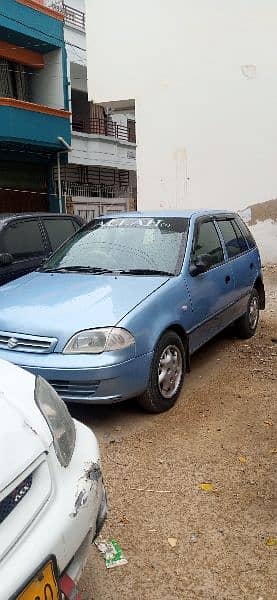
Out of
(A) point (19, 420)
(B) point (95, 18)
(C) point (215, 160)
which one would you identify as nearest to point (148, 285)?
(A) point (19, 420)

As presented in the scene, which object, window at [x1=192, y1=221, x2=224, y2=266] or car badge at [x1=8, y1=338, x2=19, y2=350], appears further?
window at [x1=192, y1=221, x2=224, y2=266]

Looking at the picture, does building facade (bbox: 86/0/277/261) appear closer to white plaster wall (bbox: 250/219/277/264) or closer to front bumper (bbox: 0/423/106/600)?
white plaster wall (bbox: 250/219/277/264)

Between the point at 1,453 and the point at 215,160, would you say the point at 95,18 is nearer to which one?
the point at 215,160

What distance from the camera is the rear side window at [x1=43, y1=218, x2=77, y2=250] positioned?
21.2ft

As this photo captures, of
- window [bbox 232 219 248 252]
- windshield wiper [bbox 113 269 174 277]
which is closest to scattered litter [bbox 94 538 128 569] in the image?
windshield wiper [bbox 113 269 174 277]

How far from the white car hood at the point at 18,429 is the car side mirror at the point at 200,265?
8.37 ft

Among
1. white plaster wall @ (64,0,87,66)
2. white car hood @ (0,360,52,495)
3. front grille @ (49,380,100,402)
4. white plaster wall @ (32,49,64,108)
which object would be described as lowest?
front grille @ (49,380,100,402)

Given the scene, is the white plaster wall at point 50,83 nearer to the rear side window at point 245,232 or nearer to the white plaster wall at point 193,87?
the white plaster wall at point 193,87

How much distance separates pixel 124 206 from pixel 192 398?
55.7ft

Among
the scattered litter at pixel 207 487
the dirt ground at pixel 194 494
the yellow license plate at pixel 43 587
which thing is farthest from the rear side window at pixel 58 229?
the yellow license plate at pixel 43 587

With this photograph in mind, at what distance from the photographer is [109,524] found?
264 cm

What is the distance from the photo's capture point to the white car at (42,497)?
1.46 meters

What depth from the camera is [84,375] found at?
343 cm

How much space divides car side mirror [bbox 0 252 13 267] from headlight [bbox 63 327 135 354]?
7.89 ft
